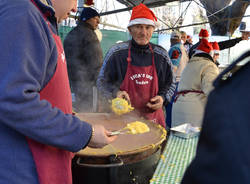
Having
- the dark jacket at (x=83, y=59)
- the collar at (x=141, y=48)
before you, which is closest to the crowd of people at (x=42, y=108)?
the collar at (x=141, y=48)

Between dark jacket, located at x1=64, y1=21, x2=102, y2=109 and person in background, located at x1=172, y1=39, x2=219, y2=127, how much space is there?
5.27 ft

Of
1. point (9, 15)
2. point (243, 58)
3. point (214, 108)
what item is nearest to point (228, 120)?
point (214, 108)

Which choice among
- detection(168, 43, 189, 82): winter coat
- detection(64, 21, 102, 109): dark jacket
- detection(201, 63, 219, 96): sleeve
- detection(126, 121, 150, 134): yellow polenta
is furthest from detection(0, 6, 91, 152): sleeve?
detection(168, 43, 189, 82): winter coat

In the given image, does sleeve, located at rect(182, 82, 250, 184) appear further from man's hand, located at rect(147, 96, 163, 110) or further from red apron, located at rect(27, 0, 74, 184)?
man's hand, located at rect(147, 96, 163, 110)

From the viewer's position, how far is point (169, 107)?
5.21 m

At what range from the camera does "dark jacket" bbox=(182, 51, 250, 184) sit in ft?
1.39

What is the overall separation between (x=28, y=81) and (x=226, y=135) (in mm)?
695

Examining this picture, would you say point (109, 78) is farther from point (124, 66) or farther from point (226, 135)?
point (226, 135)

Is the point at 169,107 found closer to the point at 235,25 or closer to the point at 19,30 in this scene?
the point at 19,30

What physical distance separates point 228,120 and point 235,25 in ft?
41.4

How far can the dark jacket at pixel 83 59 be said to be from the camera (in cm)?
402

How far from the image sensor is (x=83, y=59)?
4137mm

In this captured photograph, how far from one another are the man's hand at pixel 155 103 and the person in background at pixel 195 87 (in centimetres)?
100

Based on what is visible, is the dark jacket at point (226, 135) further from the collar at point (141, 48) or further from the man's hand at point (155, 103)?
the collar at point (141, 48)
